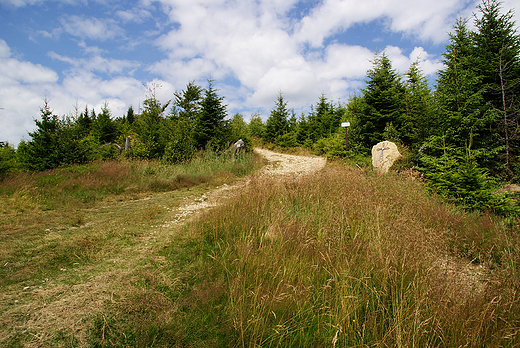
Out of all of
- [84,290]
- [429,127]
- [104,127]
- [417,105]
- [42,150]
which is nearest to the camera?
[84,290]

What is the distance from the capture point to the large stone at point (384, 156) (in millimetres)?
10052

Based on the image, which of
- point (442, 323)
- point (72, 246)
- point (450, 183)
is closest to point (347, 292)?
point (442, 323)

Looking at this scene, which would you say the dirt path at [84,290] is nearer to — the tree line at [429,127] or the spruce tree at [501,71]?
the tree line at [429,127]

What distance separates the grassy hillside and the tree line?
3.65 m

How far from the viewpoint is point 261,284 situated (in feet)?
7.27

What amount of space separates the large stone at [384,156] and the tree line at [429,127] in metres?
0.68

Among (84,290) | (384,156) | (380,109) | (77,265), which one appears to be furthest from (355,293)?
(380,109)

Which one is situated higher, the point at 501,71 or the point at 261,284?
the point at 501,71

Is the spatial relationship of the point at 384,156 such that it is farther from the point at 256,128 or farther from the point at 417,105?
the point at 256,128

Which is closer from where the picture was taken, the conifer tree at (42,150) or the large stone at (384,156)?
the large stone at (384,156)

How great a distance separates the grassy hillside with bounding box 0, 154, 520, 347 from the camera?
1.86 m

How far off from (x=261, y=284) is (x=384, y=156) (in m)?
10.1

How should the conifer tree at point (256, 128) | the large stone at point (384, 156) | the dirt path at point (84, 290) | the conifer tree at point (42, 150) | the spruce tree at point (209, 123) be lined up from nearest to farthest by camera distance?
the dirt path at point (84, 290), the large stone at point (384, 156), the conifer tree at point (42, 150), the spruce tree at point (209, 123), the conifer tree at point (256, 128)

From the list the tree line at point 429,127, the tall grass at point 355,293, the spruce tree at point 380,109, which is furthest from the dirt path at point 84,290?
the spruce tree at point 380,109
